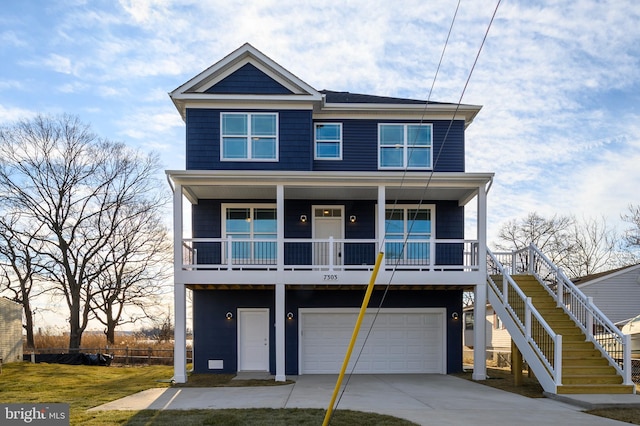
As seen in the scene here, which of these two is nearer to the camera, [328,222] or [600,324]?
[600,324]

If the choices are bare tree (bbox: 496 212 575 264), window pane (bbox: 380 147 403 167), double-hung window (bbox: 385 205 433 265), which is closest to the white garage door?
double-hung window (bbox: 385 205 433 265)

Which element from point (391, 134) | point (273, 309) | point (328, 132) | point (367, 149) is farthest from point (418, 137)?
point (273, 309)

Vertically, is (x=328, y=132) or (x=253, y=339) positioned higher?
(x=328, y=132)

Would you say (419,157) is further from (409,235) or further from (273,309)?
(273,309)

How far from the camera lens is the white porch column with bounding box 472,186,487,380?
44.9 feet

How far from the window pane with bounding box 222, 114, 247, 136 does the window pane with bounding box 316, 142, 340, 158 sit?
235cm

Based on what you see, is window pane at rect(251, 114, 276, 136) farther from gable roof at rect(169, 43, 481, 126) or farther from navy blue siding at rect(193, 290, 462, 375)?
navy blue siding at rect(193, 290, 462, 375)

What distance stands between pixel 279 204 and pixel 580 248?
2869 centimetres

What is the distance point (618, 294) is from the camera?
2283cm

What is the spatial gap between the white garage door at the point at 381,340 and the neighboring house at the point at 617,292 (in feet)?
34.9

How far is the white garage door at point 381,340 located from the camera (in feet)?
50.6

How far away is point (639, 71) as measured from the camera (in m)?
14.5

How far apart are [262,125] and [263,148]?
69cm

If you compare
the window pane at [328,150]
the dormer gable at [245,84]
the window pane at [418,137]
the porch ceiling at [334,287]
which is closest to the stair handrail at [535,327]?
the porch ceiling at [334,287]
